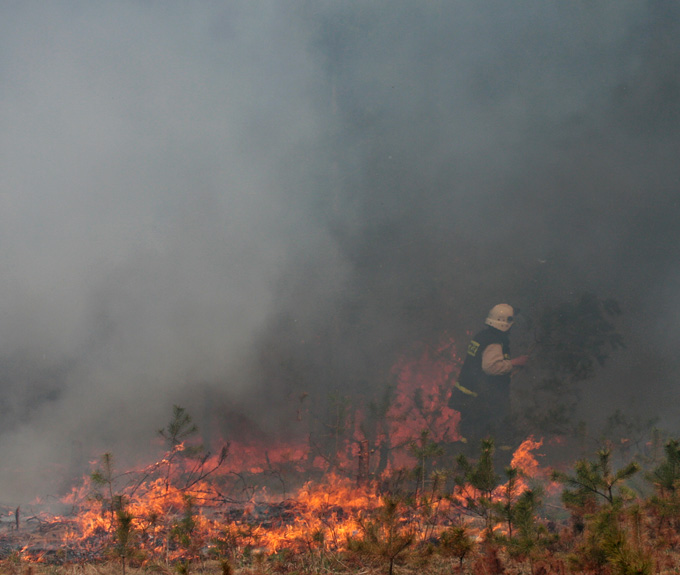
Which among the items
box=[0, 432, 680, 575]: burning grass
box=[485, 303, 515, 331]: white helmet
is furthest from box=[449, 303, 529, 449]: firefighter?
box=[0, 432, 680, 575]: burning grass

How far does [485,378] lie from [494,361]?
337mm

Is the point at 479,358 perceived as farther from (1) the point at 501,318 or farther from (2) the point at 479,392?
(1) the point at 501,318

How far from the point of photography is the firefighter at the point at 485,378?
21.3 ft

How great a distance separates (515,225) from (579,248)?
1.44m

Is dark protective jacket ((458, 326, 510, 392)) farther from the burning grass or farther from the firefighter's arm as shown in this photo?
the burning grass

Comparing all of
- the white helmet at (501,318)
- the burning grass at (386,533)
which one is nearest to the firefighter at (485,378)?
the white helmet at (501,318)

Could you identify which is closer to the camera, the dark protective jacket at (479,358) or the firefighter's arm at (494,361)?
the firefighter's arm at (494,361)

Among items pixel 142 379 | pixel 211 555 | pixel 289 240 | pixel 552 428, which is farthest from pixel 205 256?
pixel 552 428

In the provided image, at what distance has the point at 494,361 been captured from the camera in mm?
6445

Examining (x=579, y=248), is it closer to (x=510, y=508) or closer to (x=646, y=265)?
(x=646, y=265)

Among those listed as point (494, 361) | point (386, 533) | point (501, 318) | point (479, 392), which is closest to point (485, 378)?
point (479, 392)

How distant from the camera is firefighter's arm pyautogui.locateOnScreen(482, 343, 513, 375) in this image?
645cm

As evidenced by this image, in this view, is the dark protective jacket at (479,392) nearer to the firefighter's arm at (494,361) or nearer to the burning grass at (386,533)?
the firefighter's arm at (494,361)

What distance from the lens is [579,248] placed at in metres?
9.93
